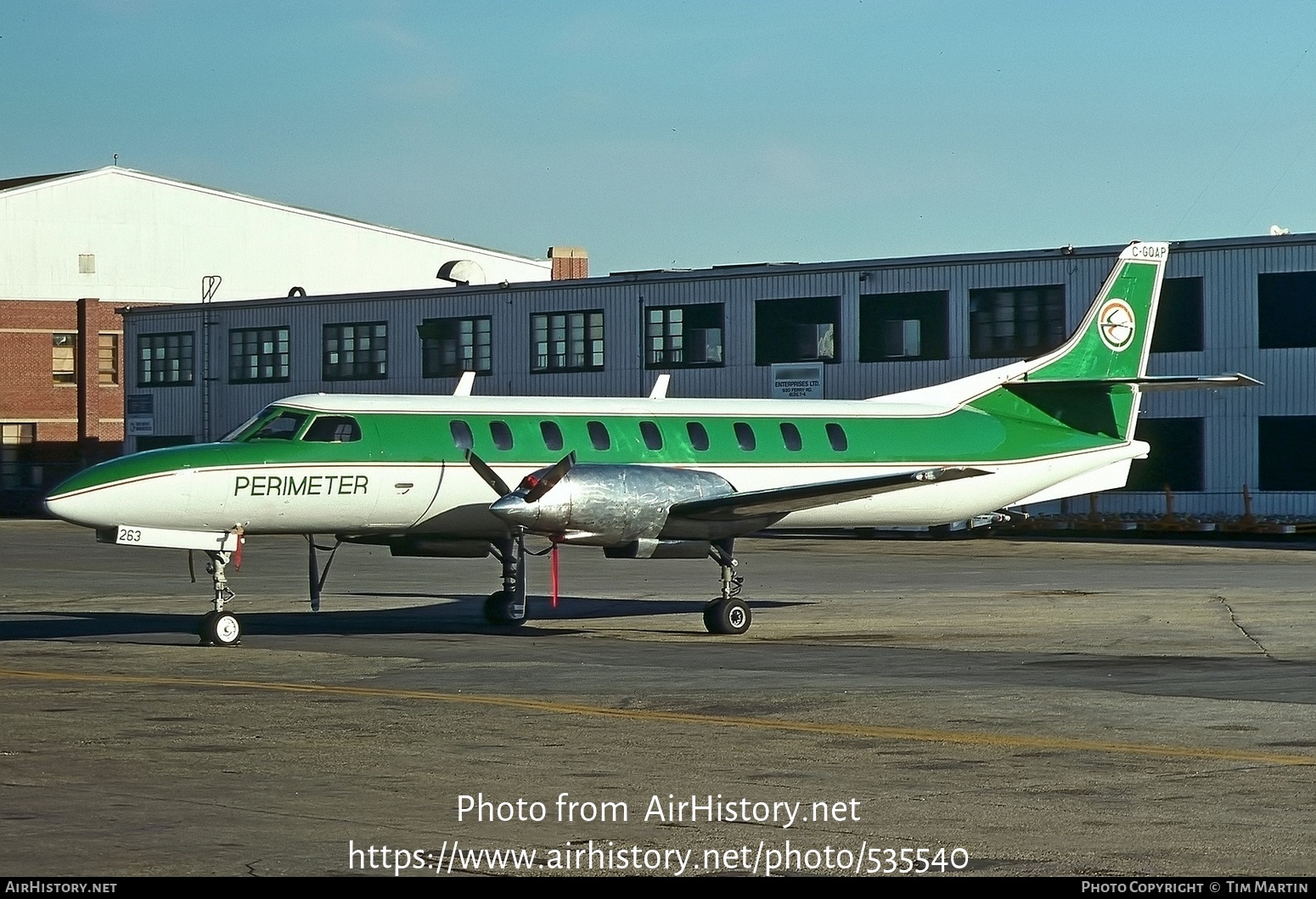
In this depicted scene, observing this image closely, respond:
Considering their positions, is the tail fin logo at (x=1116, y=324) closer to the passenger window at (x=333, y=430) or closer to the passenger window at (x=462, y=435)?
the passenger window at (x=462, y=435)

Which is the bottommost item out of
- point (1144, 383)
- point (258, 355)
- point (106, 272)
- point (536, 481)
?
point (536, 481)

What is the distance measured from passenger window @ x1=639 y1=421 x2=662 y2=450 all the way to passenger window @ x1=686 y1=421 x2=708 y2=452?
47cm

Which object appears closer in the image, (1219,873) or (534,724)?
(1219,873)

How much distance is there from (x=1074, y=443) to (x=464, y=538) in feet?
32.5

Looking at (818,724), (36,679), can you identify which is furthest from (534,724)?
(36,679)

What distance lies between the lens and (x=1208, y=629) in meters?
22.0

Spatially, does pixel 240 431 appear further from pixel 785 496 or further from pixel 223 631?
pixel 785 496

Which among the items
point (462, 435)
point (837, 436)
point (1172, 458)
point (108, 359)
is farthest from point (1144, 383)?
point (108, 359)

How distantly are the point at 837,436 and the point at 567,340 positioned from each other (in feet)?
111

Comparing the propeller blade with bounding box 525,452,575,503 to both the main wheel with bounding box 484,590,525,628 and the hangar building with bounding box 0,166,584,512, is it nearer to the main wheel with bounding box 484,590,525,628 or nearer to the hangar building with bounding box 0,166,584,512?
the main wheel with bounding box 484,590,525,628

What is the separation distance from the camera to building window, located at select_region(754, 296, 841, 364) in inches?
2136

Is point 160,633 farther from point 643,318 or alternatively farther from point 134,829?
point 643,318

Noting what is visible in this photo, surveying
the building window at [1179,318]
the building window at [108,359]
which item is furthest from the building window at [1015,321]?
the building window at [108,359]

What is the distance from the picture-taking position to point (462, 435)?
75.1ft
